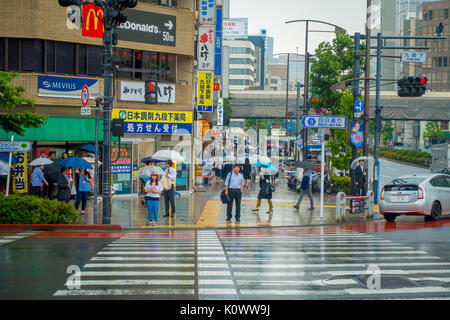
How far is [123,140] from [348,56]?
2680cm

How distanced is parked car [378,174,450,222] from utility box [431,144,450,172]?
3373 centimetres

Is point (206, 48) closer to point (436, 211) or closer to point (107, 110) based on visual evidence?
point (107, 110)

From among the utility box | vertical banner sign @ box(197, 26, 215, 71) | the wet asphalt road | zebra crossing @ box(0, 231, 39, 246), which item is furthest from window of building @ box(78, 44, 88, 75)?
the utility box

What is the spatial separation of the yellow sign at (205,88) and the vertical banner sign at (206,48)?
123 cm

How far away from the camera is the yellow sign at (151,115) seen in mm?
29734

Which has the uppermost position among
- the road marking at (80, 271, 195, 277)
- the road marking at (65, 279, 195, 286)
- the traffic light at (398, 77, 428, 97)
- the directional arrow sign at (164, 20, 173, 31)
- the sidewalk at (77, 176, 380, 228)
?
the directional arrow sign at (164, 20, 173, 31)

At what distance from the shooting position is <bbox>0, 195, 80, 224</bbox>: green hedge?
60.7 feet

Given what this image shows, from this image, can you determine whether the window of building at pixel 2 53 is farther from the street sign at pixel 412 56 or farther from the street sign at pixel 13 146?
the street sign at pixel 412 56

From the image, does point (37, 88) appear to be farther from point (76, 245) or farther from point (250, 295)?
point (250, 295)

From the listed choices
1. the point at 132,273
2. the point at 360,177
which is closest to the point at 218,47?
the point at 360,177

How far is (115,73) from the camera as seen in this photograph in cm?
2398

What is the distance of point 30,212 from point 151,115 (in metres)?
12.8

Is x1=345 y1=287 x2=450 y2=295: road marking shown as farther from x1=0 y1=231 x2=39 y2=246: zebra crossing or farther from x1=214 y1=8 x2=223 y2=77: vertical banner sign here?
x1=214 y1=8 x2=223 y2=77: vertical banner sign
